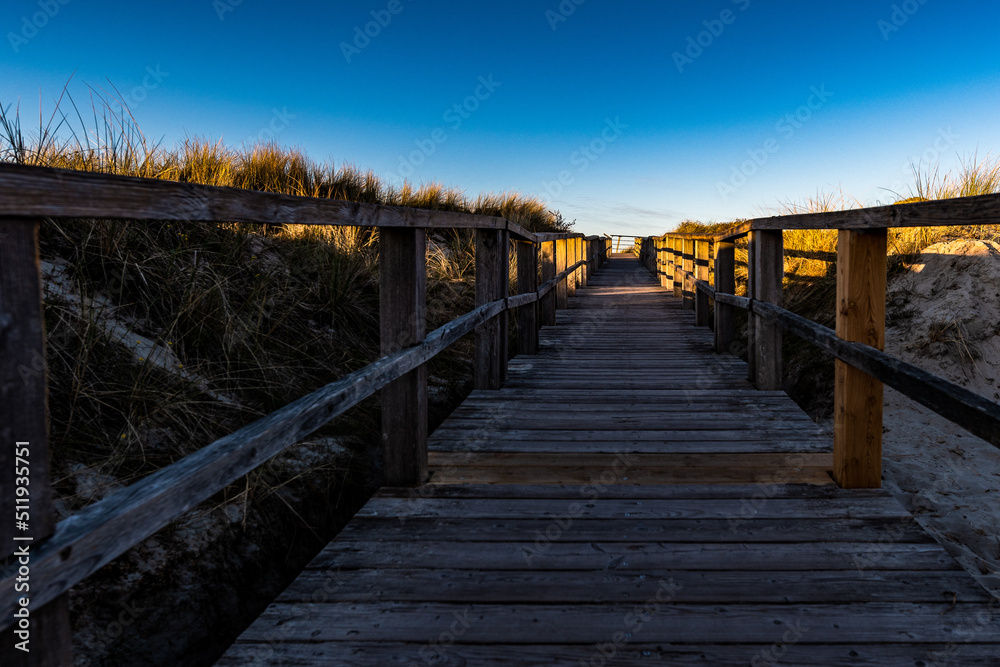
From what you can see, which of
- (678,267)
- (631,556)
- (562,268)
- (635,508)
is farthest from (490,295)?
(678,267)

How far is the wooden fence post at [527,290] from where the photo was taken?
611 cm

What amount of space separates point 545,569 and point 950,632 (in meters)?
1.16

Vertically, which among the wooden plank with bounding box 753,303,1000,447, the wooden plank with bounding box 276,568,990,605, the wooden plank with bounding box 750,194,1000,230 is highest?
the wooden plank with bounding box 750,194,1000,230

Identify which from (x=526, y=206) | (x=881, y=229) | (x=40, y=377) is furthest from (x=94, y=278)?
(x=526, y=206)

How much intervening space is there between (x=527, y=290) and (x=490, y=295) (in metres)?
1.53

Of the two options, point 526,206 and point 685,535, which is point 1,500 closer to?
point 685,535

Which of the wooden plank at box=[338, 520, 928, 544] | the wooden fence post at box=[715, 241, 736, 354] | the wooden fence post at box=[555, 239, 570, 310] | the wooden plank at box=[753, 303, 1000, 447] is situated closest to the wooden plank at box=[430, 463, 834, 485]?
the wooden plank at box=[338, 520, 928, 544]

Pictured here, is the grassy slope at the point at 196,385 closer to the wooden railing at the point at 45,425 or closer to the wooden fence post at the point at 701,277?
the wooden railing at the point at 45,425

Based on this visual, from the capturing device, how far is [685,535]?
2387 mm

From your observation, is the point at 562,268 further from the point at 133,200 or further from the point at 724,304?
the point at 133,200

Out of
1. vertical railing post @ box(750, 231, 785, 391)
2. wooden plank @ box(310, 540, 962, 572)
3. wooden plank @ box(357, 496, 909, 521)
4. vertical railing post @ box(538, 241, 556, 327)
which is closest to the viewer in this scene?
wooden plank @ box(310, 540, 962, 572)

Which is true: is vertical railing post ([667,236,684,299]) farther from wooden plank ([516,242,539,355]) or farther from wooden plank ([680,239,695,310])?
wooden plank ([516,242,539,355])

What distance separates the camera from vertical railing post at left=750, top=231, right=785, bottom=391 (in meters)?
4.54

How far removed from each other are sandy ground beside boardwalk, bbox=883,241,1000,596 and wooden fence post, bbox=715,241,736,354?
4.33 ft
